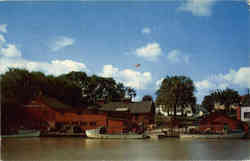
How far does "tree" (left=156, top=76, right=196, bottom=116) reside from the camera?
182 ft

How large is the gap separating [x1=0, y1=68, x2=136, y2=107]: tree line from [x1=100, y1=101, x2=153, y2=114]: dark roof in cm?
719

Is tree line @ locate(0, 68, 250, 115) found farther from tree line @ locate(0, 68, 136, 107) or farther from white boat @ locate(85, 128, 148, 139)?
white boat @ locate(85, 128, 148, 139)

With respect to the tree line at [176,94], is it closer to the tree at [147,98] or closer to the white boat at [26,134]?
the tree at [147,98]

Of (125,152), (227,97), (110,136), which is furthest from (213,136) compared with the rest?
(227,97)

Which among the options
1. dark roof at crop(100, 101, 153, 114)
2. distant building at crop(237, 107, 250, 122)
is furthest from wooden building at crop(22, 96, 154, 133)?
distant building at crop(237, 107, 250, 122)

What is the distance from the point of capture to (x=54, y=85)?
166ft

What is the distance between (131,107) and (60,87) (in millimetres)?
13864

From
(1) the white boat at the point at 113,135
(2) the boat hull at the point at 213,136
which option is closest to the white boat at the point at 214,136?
(2) the boat hull at the point at 213,136

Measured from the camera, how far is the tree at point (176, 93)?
55.6m

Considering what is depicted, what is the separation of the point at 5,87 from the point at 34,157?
78.7 feet

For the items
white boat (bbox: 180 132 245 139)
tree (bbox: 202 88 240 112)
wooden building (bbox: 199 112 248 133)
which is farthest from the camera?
tree (bbox: 202 88 240 112)

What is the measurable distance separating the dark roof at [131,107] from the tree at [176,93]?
4762 millimetres

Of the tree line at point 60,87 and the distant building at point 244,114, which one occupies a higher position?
the tree line at point 60,87

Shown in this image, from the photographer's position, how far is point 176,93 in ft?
182
